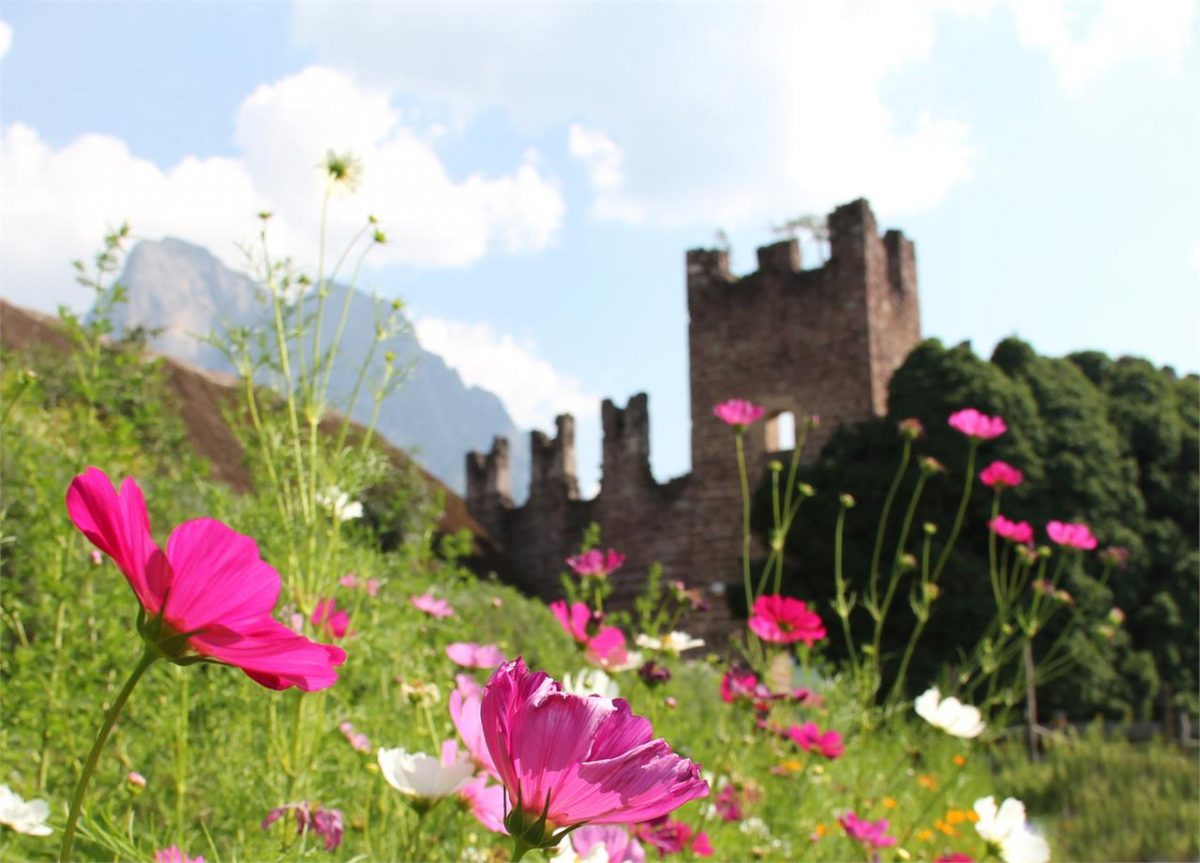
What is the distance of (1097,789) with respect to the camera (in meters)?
6.41

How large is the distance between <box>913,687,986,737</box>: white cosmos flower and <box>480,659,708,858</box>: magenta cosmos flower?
1.25 m

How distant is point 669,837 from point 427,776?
0.63 m

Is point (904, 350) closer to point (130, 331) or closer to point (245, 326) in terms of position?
point (130, 331)

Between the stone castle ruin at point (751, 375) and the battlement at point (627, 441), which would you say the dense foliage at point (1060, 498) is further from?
the battlement at point (627, 441)

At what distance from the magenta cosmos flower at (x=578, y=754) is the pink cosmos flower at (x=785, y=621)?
169cm

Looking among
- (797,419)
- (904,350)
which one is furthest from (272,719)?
(904,350)

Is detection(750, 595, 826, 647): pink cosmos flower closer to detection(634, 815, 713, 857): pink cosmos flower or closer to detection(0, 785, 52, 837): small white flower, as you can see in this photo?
detection(634, 815, 713, 857): pink cosmos flower

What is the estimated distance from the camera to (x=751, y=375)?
46.8 ft

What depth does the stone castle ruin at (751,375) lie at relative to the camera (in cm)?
1367

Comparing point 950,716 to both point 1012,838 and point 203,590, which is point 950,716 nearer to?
point 1012,838

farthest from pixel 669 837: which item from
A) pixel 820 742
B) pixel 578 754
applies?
pixel 578 754

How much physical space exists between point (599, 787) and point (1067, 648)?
11.7 metres

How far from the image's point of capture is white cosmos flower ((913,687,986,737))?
1780 millimetres

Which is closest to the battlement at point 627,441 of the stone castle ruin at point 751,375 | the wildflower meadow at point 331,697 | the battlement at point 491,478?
the stone castle ruin at point 751,375
